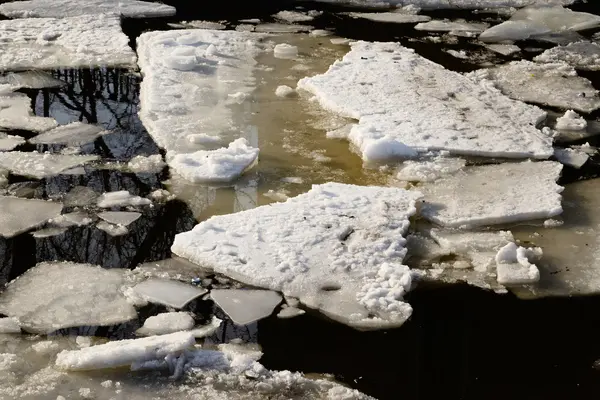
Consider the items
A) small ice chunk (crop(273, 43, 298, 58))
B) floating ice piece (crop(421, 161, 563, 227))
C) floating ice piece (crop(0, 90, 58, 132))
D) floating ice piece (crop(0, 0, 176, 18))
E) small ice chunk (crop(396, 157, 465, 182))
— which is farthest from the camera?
floating ice piece (crop(0, 0, 176, 18))

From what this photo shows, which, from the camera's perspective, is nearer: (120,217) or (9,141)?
(120,217)

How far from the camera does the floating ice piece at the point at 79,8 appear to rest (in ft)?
29.6

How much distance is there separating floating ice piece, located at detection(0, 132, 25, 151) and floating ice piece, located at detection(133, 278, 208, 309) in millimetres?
2056

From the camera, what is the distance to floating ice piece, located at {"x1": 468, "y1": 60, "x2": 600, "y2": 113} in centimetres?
682

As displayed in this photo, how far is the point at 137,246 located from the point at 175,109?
210 centimetres

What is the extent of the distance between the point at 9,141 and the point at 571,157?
3.80 metres

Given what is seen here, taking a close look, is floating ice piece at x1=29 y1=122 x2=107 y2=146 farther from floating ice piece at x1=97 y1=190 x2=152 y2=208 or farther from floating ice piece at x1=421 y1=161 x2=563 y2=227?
floating ice piece at x1=421 y1=161 x2=563 y2=227

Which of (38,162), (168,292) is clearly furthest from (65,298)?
(38,162)

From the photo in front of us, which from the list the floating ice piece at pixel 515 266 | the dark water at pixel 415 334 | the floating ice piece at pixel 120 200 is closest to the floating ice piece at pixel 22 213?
the dark water at pixel 415 334

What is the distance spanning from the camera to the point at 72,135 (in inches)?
228

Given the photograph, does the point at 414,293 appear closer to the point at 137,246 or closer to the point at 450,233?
the point at 450,233

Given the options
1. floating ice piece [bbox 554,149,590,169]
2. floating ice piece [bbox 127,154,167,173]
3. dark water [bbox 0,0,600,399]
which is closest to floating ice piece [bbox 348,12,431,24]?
floating ice piece [bbox 554,149,590,169]

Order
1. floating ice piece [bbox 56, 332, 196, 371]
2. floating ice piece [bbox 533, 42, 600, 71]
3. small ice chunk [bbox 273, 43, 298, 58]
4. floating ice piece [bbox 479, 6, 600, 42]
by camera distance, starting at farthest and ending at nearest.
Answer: floating ice piece [bbox 479, 6, 600, 42], floating ice piece [bbox 533, 42, 600, 71], small ice chunk [bbox 273, 43, 298, 58], floating ice piece [bbox 56, 332, 196, 371]

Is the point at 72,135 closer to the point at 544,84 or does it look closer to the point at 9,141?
the point at 9,141
